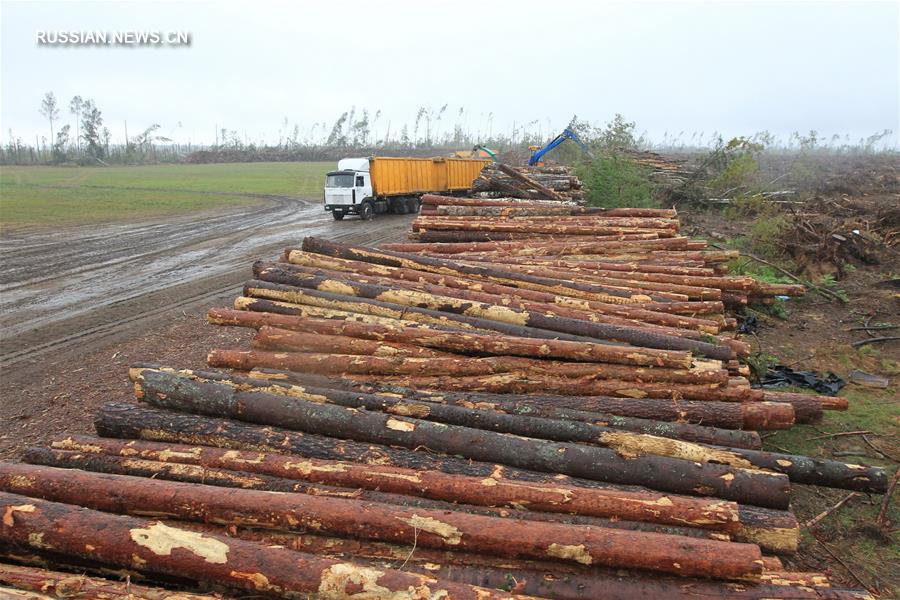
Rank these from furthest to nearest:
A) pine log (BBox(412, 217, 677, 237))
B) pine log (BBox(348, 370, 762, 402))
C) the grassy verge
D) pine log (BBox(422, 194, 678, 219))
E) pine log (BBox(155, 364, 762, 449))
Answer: pine log (BBox(422, 194, 678, 219)) → pine log (BBox(412, 217, 677, 237)) → pine log (BBox(348, 370, 762, 402)) → pine log (BBox(155, 364, 762, 449)) → the grassy verge

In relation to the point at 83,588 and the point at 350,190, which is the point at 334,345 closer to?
the point at 83,588

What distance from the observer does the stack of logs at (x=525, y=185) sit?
1605 centimetres

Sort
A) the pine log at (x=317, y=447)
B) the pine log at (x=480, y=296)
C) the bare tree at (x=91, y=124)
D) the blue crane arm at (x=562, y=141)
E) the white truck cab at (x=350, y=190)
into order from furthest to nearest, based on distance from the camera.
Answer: the bare tree at (x=91, y=124)
the white truck cab at (x=350, y=190)
the blue crane arm at (x=562, y=141)
the pine log at (x=480, y=296)
the pine log at (x=317, y=447)

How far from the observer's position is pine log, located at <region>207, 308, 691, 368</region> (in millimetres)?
5102

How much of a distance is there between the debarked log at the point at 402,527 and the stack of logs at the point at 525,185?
13.6 m

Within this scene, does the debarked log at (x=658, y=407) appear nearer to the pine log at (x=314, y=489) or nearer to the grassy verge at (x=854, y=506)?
the grassy verge at (x=854, y=506)

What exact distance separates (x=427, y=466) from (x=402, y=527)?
2.35ft

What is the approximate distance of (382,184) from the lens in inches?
985

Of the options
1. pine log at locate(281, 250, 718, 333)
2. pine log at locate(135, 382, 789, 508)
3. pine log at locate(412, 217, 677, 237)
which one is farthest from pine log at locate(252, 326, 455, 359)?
pine log at locate(412, 217, 677, 237)

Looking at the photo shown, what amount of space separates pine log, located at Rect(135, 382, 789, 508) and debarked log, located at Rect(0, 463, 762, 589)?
2.39 feet

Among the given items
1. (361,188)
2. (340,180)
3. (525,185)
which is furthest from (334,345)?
(340,180)

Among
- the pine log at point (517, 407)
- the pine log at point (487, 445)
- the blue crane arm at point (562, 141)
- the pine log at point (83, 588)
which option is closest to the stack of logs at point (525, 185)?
the blue crane arm at point (562, 141)

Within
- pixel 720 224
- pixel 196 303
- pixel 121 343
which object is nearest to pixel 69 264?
pixel 196 303

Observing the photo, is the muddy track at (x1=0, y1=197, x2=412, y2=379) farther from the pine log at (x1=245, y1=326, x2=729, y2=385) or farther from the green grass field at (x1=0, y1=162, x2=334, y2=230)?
the pine log at (x1=245, y1=326, x2=729, y2=385)
